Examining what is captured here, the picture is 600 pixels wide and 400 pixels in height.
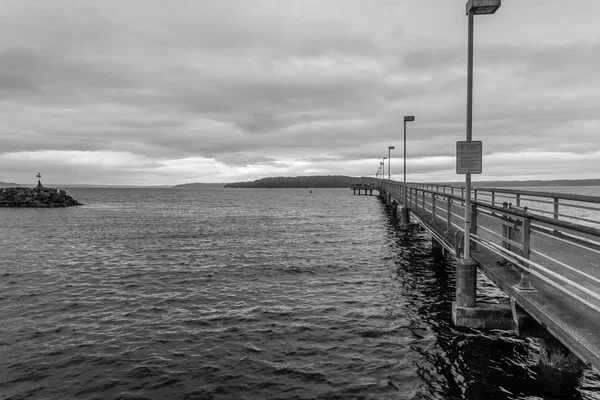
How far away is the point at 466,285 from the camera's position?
25.2 ft

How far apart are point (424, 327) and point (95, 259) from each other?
17.4m

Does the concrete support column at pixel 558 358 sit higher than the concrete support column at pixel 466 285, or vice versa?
the concrete support column at pixel 466 285

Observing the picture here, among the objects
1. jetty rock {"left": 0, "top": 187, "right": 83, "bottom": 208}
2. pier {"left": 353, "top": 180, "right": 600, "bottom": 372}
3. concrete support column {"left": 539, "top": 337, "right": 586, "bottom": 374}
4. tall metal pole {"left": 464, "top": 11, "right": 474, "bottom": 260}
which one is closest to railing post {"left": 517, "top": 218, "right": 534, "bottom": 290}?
pier {"left": 353, "top": 180, "right": 600, "bottom": 372}

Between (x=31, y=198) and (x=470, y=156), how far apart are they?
79.1 meters

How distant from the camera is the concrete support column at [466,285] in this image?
25.0ft

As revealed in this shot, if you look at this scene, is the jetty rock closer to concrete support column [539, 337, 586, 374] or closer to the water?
the water

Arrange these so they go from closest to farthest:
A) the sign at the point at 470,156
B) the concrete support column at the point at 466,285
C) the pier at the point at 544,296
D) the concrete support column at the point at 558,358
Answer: the pier at the point at 544,296 < the concrete support column at the point at 558,358 < the concrete support column at the point at 466,285 < the sign at the point at 470,156

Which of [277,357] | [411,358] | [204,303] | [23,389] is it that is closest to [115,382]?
[23,389]

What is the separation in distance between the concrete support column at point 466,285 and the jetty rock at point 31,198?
252ft

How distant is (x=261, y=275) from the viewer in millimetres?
16375

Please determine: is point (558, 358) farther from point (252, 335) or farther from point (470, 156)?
point (252, 335)

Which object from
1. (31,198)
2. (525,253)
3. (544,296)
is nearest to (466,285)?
(525,253)

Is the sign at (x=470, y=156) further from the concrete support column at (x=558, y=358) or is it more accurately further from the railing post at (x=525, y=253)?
the concrete support column at (x=558, y=358)

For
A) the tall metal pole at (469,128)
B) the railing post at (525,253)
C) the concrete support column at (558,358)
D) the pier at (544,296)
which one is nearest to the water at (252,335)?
the concrete support column at (558,358)
